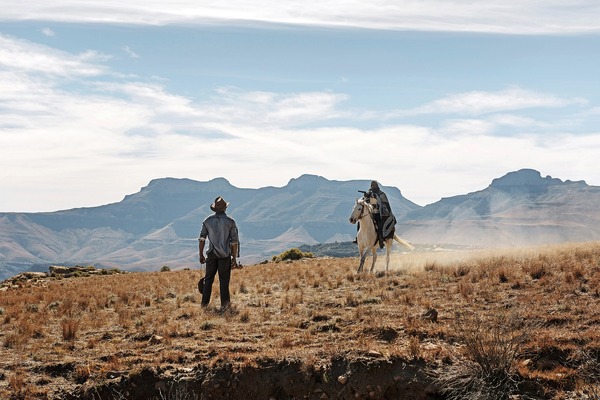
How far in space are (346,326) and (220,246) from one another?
4.61 metres

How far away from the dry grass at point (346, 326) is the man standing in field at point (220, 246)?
2.30 ft

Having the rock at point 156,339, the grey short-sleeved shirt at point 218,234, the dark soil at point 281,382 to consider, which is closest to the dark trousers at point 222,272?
the grey short-sleeved shirt at point 218,234

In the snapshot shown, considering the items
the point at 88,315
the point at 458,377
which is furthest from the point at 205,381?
the point at 88,315

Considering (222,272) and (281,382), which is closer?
(281,382)

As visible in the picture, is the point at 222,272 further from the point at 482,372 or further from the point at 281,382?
the point at 482,372

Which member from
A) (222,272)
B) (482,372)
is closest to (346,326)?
(482,372)

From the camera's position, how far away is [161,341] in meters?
12.9

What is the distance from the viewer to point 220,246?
16578mm

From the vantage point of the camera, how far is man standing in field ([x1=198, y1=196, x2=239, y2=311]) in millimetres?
16578

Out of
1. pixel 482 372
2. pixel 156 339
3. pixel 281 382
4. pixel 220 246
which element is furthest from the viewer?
pixel 220 246

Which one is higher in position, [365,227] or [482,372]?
[365,227]

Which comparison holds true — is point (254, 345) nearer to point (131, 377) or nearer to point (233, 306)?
point (131, 377)

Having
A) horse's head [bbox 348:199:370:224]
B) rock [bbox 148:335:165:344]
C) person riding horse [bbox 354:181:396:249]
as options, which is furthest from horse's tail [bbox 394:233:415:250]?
rock [bbox 148:335:165:344]

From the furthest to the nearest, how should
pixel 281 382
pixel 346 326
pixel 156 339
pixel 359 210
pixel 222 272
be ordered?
pixel 359 210
pixel 222 272
pixel 346 326
pixel 156 339
pixel 281 382
